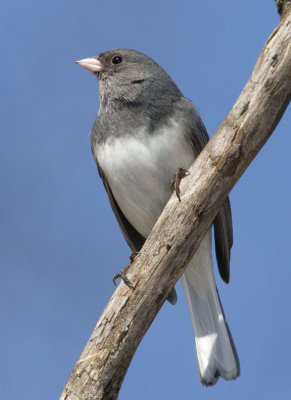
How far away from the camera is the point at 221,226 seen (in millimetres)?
2408

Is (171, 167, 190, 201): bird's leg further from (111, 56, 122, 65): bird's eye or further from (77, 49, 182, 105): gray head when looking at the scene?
(111, 56, 122, 65): bird's eye

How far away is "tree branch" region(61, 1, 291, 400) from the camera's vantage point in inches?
70.6

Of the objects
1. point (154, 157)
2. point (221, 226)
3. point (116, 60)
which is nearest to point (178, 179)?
point (154, 157)

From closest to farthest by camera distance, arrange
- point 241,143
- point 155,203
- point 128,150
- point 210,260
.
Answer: point 241,143 → point 128,150 → point 155,203 → point 210,260

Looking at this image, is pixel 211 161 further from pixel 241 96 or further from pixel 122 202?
pixel 122 202

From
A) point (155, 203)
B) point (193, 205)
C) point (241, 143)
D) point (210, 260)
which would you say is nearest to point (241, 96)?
point (241, 143)

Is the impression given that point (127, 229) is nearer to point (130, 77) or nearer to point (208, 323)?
point (208, 323)

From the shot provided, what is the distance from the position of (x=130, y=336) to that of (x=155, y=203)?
2.44 feet

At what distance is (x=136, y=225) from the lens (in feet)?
8.76

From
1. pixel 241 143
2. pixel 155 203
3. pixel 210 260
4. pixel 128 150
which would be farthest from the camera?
pixel 210 260

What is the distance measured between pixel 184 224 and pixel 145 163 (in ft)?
1.51

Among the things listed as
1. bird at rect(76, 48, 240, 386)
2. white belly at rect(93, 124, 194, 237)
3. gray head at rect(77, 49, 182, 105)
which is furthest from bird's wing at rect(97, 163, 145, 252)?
gray head at rect(77, 49, 182, 105)

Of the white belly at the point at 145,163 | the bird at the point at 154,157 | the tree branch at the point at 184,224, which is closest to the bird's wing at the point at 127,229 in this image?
the bird at the point at 154,157

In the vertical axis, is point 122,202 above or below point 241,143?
above
